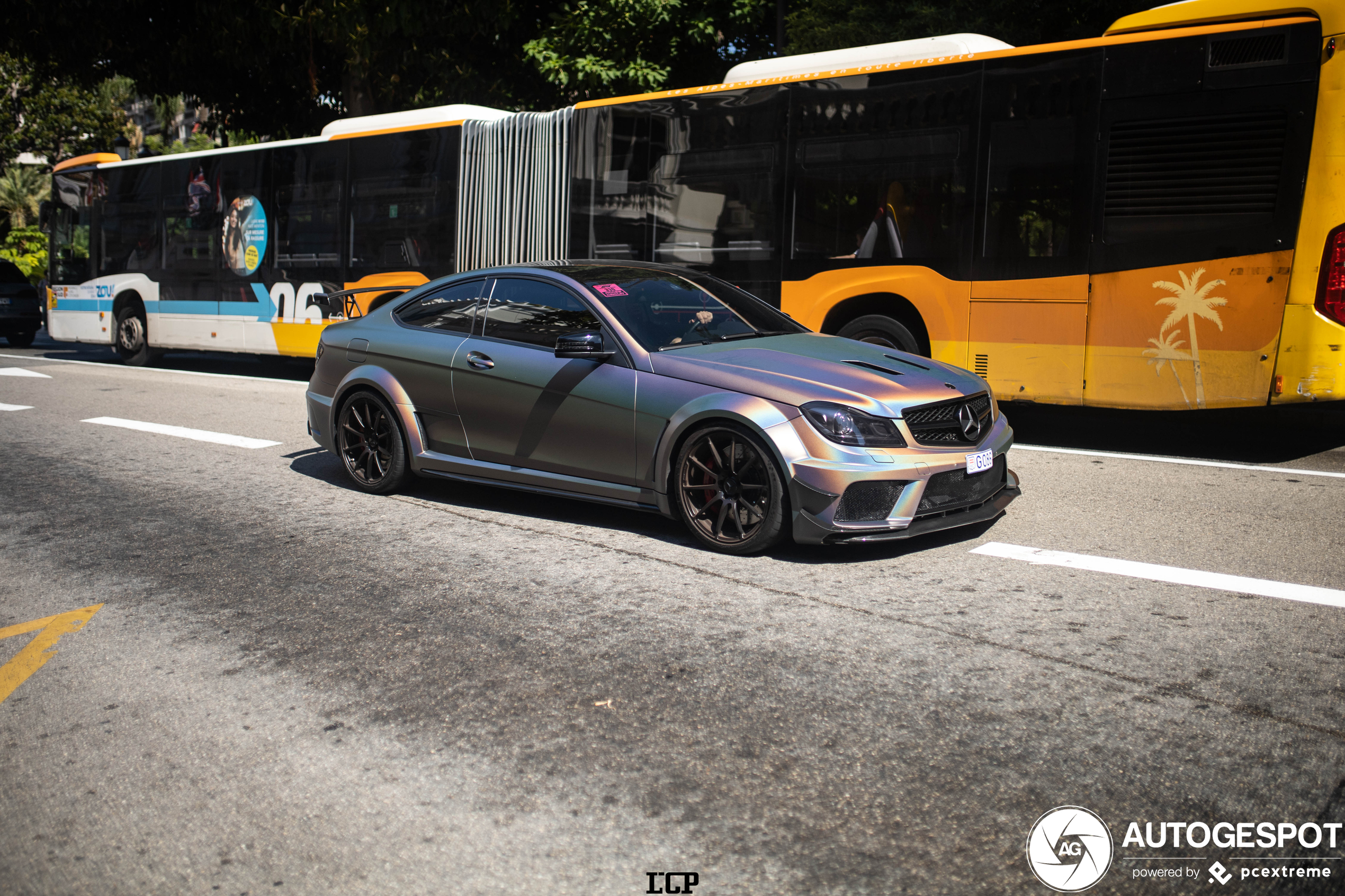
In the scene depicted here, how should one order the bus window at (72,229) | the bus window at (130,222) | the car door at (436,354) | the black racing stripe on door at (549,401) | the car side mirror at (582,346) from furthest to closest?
the bus window at (72,229), the bus window at (130,222), the car door at (436,354), the black racing stripe on door at (549,401), the car side mirror at (582,346)

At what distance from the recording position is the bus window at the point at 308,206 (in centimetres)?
1429

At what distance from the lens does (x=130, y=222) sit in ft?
55.6

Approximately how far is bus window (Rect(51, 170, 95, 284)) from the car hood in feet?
50.2

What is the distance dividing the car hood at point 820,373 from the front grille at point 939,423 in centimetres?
4

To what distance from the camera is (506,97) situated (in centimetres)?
2077

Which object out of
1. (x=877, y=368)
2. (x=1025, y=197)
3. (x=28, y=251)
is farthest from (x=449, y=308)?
(x=28, y=251)

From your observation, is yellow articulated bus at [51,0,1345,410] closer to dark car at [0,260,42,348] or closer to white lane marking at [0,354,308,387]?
white lane marking at [0,354,308,387]

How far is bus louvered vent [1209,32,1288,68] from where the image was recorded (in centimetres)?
785

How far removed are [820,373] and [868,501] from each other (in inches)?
28.7

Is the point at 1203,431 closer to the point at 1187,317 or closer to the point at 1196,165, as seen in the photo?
the point at 1187,317

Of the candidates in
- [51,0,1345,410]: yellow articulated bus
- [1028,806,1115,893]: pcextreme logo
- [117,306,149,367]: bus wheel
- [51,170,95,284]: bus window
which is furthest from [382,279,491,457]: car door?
[51,170,95,284]: bus window

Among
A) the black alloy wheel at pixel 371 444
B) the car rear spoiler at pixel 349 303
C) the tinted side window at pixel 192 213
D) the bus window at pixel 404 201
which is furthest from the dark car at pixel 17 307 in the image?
the black alloy wheel at pixel 371 444

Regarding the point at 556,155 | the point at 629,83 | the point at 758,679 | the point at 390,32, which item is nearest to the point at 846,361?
the point at 758,679

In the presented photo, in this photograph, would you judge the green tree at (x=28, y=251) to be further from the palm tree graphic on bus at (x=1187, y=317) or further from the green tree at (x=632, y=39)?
the palm tree graphic on bus at (x=1187, y=317)
